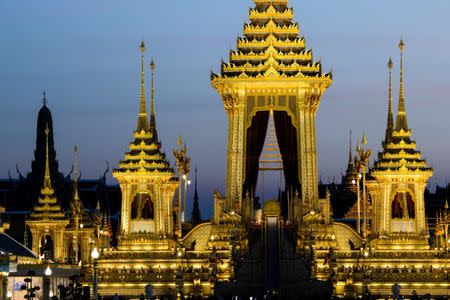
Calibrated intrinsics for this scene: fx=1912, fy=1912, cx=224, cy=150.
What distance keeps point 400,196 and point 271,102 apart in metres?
6.48

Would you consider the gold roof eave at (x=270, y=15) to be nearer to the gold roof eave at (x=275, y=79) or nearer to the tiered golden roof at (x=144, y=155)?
the gold roof eave at (x=275, y=79)

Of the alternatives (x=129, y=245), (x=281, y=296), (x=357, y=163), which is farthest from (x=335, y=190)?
(x=281, y=296)

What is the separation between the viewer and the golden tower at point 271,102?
A: 77438 mm

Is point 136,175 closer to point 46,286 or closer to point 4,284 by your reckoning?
point 46,286

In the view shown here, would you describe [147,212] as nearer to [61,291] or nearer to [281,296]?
[281,296]

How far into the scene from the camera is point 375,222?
3056 inches

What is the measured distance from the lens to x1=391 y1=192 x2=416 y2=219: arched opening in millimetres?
77062

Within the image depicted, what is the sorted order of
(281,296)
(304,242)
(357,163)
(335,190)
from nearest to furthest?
1. (281,296)
2. (304,242)
3. (357,163)
4. (335,190)

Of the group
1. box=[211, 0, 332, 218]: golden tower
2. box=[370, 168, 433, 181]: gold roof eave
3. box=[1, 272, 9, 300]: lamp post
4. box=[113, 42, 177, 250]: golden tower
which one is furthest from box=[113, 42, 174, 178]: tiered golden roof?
box=[1, 272, 9, 300]: lamp post

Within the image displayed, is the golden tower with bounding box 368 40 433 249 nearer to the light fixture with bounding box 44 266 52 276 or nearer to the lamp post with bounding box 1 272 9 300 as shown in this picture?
the light fixture with bounding box 44 266 52 276

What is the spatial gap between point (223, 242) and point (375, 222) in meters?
6.61

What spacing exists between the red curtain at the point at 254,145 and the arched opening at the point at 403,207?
229 inches

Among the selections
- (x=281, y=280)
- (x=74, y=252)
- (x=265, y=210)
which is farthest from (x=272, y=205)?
(x=74, y=252)

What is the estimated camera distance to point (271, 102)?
77875 mm
